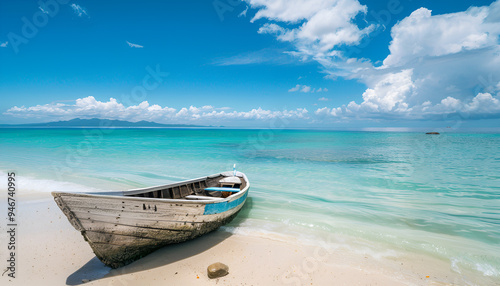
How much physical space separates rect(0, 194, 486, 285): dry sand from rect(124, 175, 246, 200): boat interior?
1.80m

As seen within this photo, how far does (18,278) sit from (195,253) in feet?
13.0

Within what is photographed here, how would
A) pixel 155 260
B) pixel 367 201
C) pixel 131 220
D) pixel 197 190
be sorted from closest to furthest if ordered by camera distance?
pixel 131 220 < pixel 155 260 < pixel 197 190 < pixel 367 201

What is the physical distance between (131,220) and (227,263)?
8.86 feet

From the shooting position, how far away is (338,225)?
8.99 m

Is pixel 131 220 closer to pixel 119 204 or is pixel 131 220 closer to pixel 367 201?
pixel 119 204

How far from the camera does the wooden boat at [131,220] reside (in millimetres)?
5039

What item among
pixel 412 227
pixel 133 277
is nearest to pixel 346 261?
pixel 412 227

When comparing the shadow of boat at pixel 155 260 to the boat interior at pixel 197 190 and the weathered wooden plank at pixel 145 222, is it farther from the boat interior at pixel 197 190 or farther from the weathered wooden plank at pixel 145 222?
the boat interior at pixel 197 190

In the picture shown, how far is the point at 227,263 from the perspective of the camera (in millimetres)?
6184

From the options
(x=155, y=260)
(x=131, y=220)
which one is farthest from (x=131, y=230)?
(x=155, y=260)

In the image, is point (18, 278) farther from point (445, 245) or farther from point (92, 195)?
point (445, 245)

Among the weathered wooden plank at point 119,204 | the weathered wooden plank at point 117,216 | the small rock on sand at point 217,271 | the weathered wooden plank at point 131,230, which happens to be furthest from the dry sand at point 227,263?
the weathered wooden plank at point 119,204

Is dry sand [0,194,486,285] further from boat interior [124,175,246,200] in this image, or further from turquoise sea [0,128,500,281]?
boat interior [124,175,246,200]

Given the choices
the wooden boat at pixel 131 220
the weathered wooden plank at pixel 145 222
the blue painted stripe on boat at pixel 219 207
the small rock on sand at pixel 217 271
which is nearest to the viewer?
the wooden boat at pixel 131 220
